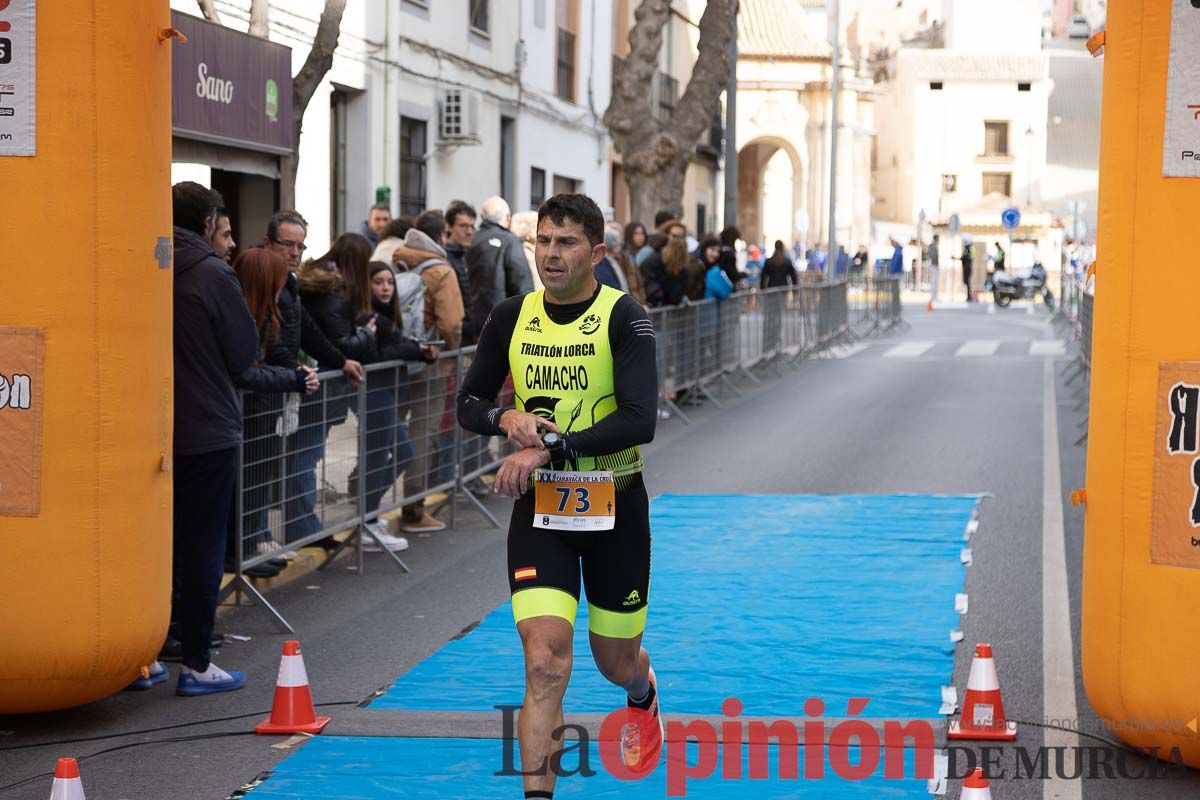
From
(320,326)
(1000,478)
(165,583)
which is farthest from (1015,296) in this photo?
(165,583)

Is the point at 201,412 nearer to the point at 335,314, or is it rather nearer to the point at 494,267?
the point at 335,314

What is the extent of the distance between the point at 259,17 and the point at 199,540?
23.2 ft

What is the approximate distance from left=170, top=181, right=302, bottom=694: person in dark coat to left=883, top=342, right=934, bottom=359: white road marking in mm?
20652

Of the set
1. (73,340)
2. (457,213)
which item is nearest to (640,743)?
(73,340)

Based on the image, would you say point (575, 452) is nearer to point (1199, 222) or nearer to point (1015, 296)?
point (1199, 222)

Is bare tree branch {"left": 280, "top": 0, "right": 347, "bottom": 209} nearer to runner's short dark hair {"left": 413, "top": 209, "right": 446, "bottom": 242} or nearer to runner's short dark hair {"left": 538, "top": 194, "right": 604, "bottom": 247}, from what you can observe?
runner's short dark hair {"left": 413, "top": 209, "right": 446, "bottom": 242}

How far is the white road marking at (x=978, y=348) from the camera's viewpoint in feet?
91.5

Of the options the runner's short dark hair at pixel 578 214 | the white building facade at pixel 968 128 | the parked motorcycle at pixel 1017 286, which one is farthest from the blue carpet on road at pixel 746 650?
the white building facade at pixel 968 128

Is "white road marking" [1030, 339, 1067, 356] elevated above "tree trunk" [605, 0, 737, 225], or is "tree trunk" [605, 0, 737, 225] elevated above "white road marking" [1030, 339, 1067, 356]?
"tree trunk" [605, 0, 737, 225]

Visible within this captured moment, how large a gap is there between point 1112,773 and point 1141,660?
1.35 ft

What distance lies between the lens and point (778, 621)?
859 cm

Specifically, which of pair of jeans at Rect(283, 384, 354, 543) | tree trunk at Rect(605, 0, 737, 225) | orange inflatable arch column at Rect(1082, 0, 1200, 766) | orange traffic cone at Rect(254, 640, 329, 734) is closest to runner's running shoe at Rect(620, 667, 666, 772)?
orange traffic cone at Rect(254, 640, 329, 734)

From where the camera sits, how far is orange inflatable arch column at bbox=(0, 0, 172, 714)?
6348 millimetres

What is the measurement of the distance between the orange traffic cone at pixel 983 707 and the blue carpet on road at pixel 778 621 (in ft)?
1.18
